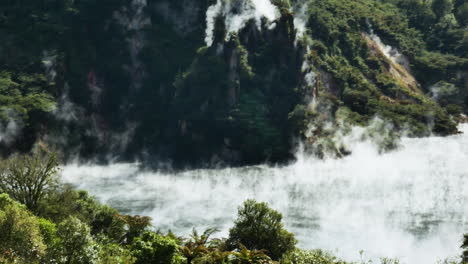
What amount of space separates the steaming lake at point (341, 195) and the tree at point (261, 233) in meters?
31.0

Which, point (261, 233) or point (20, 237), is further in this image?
point (261, 233)

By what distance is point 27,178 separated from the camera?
81812 millimetres

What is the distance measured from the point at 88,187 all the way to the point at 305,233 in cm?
7593

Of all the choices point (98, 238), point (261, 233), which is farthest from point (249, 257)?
point (98, 238)

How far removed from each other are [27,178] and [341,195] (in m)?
90.6

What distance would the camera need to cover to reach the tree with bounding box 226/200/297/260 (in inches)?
2945

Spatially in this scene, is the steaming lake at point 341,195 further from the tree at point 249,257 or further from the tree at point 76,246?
the tree at point 76,246

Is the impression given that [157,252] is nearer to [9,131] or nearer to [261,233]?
[261,233]

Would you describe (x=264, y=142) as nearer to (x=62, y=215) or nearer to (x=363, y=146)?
(x=363, y=146)

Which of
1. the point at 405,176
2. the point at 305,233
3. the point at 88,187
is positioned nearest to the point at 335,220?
the point at 305,233

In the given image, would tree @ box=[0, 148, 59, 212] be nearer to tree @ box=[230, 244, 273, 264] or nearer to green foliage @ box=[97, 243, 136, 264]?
green foliage @ box=[97, 243, 136, 264]

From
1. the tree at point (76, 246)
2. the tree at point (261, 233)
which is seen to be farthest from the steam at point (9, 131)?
the tree at point (76, 246)

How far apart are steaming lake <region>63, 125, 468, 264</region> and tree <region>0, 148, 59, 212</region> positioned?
45.9 meters

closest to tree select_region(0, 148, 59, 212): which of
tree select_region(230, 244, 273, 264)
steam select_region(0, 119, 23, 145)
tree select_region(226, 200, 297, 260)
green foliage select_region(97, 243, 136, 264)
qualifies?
green foliage select_region(97, 243, 136, 264)
